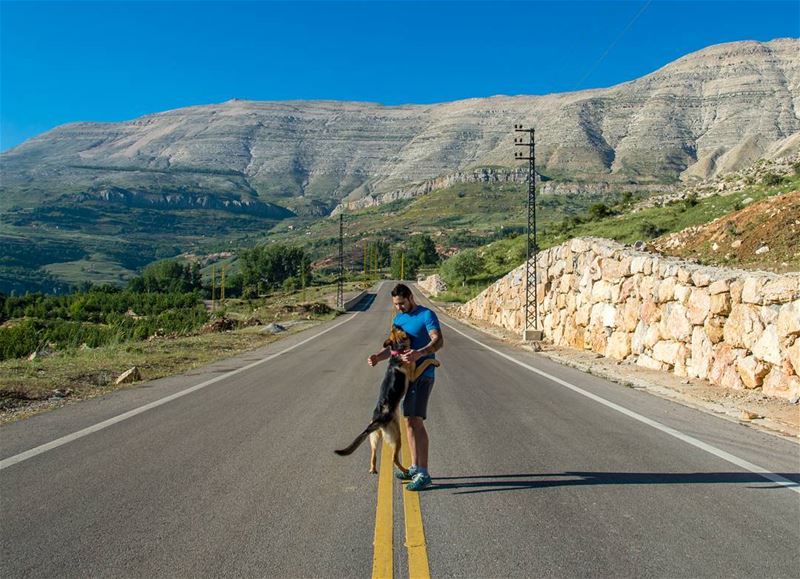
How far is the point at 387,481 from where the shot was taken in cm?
630

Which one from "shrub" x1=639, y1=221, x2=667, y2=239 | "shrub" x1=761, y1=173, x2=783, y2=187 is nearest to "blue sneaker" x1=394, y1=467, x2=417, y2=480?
"shrub" x1=639, y1=221, x2=667, y2=239

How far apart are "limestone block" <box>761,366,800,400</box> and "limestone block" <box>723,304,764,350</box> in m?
0.76

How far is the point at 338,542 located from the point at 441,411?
5.53m

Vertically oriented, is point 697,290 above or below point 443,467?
above

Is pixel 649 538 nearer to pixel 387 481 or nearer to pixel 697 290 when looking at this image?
pixel 387 481

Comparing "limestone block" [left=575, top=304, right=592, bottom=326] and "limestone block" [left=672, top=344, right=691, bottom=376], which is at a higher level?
"limestone block" [left=575, top=304, right=592, bottom=326]

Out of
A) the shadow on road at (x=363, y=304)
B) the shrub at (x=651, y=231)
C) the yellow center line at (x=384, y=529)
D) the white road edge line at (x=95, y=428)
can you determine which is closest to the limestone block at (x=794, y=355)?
the yellow center line at (x=384, y=529)

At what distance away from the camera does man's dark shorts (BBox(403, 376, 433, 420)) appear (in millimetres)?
6094

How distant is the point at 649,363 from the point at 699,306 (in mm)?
2687

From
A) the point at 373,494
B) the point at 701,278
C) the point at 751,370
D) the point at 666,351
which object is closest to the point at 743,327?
the point at 751,370

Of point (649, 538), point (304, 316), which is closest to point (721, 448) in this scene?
point (649, 538)

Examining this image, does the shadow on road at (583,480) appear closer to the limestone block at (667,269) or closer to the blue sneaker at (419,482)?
the blue sneaker at (419,482)

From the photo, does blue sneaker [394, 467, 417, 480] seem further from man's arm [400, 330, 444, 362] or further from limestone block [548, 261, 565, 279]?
limestone block [548, 261, 565, 279]

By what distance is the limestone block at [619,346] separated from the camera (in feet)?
58.5
